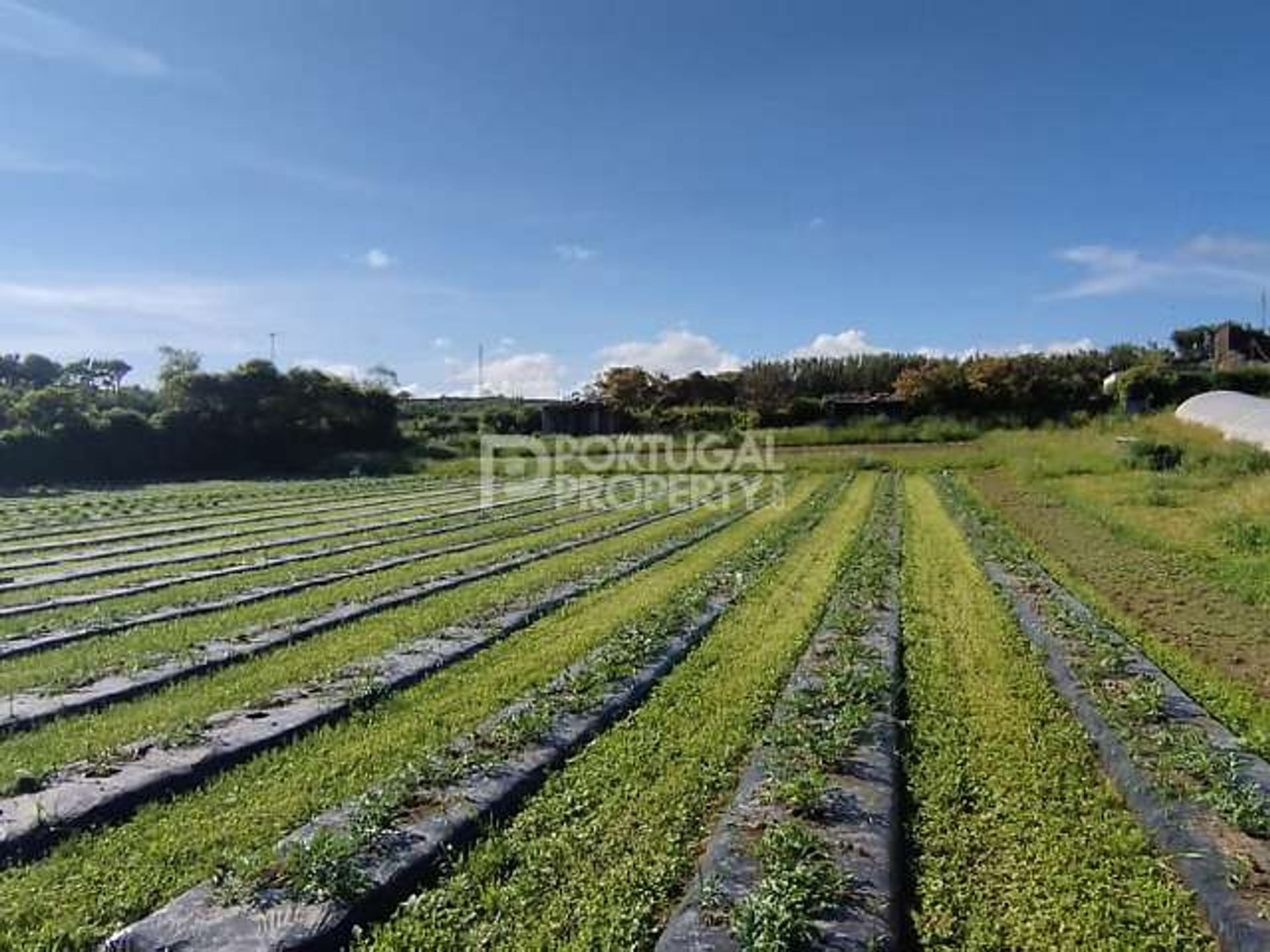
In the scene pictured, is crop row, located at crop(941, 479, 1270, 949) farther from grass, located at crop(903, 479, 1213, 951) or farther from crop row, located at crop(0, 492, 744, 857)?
crop row, located at crop(0, 492, 744, 857)

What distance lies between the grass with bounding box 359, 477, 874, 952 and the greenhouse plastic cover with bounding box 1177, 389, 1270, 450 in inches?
677

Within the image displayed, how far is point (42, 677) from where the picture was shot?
504 cm

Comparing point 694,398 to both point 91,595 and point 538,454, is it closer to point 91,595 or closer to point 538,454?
point 538,454

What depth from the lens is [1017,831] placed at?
10.3 ft

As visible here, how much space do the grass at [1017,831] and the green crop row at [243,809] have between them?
7.29 feet

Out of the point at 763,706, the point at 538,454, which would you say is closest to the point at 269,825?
the point at 763,706

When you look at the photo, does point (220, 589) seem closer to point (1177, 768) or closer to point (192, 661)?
point (192, 661)

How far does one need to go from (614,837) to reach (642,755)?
80cm

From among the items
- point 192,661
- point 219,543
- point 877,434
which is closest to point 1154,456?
point 877,434

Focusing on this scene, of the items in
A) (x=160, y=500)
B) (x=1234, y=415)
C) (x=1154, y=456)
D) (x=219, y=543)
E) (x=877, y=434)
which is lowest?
(x=219, y=543)

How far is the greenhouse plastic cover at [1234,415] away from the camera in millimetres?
17828

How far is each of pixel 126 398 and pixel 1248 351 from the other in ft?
192

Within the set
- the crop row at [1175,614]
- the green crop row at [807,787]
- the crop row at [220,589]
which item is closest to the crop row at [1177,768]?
the crop row at [1175,614]

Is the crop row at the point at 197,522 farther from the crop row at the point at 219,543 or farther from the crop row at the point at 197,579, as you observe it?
the crop row at the point at 197,579
